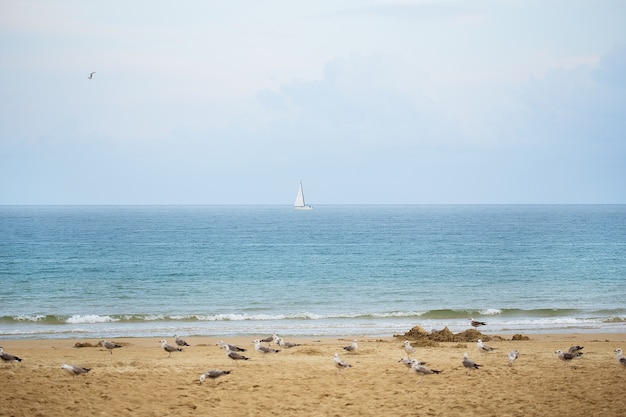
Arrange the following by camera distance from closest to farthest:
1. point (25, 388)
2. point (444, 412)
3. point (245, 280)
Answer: point (444, 412) → point (25, 388) → point (245, 280)

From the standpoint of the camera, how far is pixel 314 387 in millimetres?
15523

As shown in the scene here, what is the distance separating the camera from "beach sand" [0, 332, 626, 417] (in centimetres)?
1357

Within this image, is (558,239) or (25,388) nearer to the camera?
(25,388)

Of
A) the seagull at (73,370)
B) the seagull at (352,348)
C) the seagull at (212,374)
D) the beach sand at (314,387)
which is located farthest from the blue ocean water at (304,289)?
the seagull at (73,370)

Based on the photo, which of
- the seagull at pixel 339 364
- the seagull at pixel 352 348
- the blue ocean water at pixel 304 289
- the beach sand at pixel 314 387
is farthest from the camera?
the blue ocean water at pixel 304 289

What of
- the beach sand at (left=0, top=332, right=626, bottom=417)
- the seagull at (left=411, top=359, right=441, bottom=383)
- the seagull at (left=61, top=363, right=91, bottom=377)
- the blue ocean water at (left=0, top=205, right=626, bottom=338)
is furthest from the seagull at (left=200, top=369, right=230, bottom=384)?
the blue ocean water at (left=0, top=205, right=626, bottom=338)

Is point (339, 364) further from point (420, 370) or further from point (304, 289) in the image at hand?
point (304, 289)

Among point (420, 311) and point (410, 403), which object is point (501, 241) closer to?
point (420, 311)

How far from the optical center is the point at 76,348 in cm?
2381

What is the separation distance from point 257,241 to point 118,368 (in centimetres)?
7361

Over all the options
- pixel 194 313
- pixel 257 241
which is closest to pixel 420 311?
pixel 194 313

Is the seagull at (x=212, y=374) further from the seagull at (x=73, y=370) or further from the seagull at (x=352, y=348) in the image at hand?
the seagull at (x=352, y=348)

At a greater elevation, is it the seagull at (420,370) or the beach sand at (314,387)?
the seagull at (420,370)

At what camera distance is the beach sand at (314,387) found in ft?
44.5
